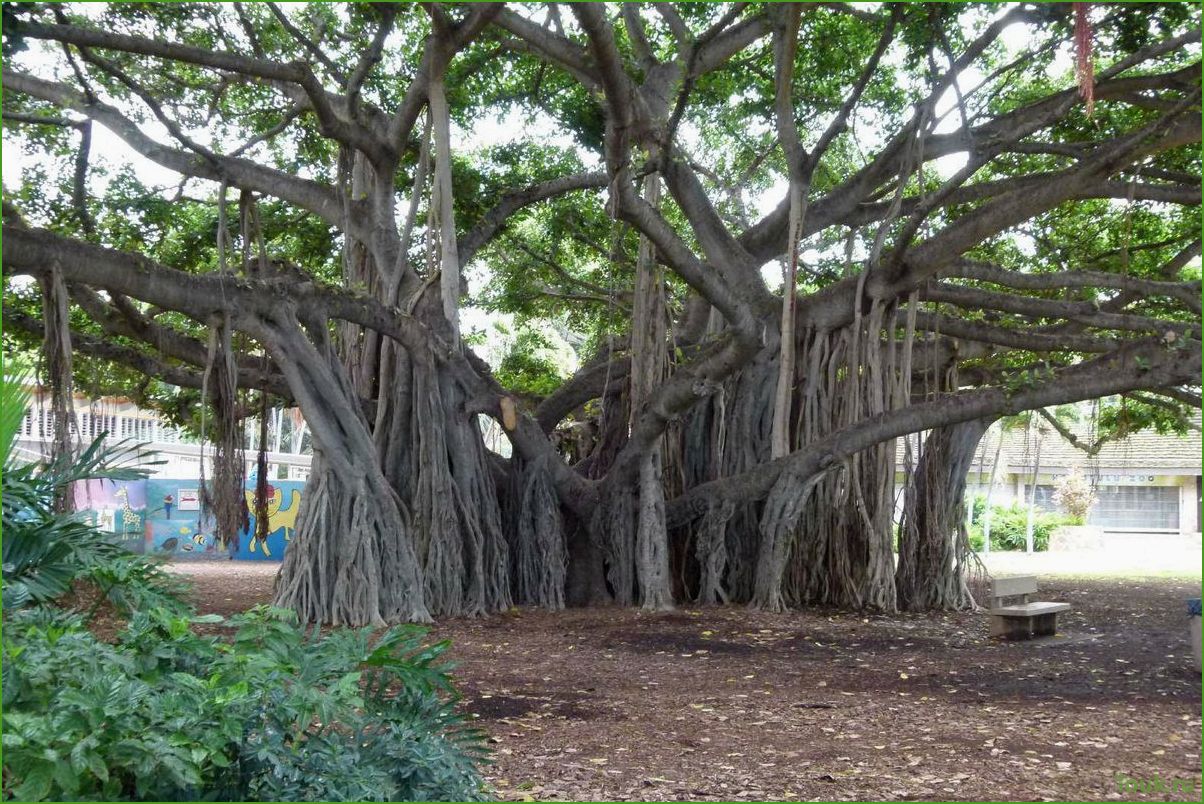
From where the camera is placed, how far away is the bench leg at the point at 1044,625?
6871 mm

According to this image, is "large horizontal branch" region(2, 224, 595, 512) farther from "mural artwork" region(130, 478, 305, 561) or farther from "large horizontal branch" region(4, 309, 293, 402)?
"mural artwork" region(130, 478, 305, 561)

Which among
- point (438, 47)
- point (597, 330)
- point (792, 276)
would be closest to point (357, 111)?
point (438, 47)

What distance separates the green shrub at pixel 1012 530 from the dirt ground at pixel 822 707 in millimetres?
13159

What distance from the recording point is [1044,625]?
6.90 m

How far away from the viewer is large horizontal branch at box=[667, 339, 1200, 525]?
6.38 meters

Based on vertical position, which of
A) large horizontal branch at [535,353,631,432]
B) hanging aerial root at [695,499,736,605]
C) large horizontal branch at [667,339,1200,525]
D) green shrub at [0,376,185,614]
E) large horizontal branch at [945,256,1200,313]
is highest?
large horizontal branch at [945,256,1200,313]

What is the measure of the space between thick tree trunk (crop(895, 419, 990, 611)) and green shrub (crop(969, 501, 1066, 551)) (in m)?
11.6

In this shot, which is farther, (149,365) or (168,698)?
(149,365)

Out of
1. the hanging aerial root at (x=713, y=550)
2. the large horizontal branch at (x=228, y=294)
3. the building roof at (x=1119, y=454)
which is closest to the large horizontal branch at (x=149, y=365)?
the large horizontal branch at (x=228, y=294)

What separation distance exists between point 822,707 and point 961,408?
322 centimetres

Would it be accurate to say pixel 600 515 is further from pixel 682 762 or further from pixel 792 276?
pixel 682 762

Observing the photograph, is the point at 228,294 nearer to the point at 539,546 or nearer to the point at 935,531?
the point at 539,546

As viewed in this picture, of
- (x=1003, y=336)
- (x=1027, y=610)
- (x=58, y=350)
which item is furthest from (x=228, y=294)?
(x=1003, y=336)

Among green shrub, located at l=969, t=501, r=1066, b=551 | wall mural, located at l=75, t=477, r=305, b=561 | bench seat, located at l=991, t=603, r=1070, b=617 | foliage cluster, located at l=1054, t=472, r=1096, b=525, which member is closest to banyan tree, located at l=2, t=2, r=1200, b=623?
bench seat, located at l=991, t=603, r=1070, b=617
